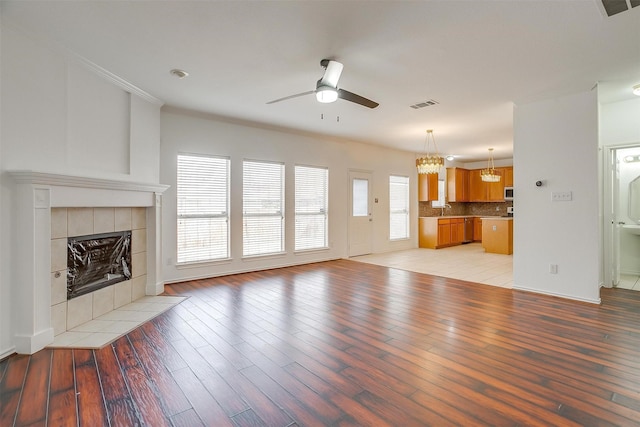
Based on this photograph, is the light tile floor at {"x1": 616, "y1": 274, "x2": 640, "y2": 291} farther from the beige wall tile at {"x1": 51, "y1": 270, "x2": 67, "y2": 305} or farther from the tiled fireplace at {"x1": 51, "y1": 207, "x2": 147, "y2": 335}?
the beige wall tile at {"x1": 51, "y1": 270, "x2": 67, "y2": 305}

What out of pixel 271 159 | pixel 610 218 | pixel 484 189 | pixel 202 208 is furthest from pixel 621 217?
pixel 202 208

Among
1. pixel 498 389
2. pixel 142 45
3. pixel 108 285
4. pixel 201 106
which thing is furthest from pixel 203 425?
pixel 201 106

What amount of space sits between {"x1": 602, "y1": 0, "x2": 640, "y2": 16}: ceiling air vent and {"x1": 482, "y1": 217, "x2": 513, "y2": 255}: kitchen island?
6227 millimetres

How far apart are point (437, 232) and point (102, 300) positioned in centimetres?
793

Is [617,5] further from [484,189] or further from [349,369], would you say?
[484,189]

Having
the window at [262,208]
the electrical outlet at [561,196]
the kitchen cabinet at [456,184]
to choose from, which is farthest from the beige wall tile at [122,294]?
the kitchen cabinet at [456,184]

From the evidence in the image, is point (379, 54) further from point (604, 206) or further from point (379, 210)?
point (379, 210)

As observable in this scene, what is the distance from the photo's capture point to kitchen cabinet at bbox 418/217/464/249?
28.8ft

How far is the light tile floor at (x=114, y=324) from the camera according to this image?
2.77 meters

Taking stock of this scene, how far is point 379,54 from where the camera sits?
3.00 metres

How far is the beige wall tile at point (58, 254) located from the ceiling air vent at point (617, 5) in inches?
198

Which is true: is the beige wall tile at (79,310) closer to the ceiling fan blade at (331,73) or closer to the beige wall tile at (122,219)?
the beige wall tile at (122,219)

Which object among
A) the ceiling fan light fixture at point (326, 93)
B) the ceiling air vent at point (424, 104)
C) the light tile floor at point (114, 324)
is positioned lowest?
the light tile floor at point (114, 324)

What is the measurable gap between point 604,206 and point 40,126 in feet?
23.4
